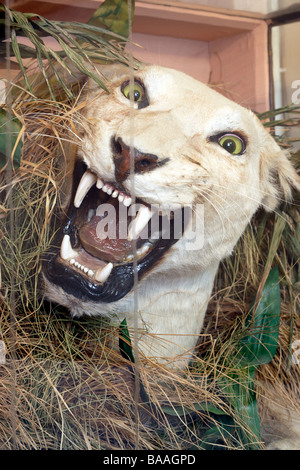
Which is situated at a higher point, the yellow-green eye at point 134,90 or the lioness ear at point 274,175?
the yellow-green eye at point 134,90

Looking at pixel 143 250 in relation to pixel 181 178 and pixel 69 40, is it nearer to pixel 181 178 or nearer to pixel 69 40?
pixel 181 178

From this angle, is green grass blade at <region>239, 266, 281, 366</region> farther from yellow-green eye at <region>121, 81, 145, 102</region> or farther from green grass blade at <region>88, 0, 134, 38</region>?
green grass blade at <region>88, 0, 134, 38</region>

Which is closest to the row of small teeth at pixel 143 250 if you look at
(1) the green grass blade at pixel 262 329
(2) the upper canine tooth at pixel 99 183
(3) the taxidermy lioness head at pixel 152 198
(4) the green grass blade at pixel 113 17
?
(3) the taxidermy lioness head at pixel 152 198

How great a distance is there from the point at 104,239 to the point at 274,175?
1.06ft

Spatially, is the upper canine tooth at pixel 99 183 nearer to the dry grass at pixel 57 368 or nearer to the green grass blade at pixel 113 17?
the dry grass at pixel 57 368

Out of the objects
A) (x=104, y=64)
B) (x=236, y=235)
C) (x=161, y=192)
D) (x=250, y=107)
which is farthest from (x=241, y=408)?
(x=104, y=64)

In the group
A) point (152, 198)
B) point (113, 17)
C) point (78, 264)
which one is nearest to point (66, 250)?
point (78, 264)

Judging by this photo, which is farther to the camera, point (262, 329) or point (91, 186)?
point (262, 329)

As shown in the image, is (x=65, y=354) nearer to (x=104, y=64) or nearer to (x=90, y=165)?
(x=90, y=165)

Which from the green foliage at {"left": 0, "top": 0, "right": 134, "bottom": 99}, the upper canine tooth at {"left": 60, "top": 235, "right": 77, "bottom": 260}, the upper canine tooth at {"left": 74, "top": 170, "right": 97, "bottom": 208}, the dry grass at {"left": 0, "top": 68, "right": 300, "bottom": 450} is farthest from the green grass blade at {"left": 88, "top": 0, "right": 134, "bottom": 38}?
the upper canine tooth at {"left": 60, "top": 235, "right": 77, "bottom": 260}

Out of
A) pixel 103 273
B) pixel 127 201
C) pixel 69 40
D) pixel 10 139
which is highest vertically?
pixel 69 40

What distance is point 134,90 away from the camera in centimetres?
101

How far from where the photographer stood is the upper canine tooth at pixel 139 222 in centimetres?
98

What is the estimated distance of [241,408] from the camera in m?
1.05
